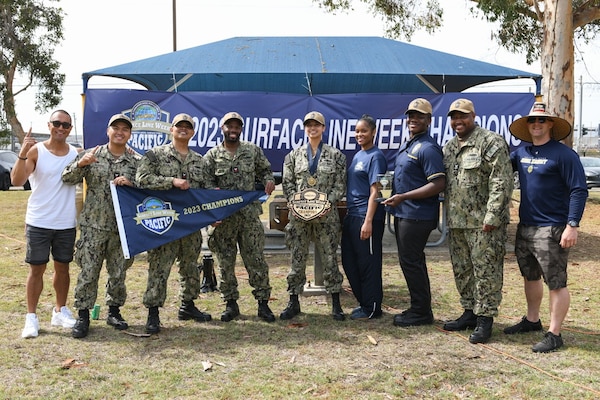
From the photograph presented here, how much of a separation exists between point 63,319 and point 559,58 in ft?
30.8

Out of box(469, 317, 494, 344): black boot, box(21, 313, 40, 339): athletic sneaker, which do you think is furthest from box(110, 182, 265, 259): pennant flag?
box(469, 317, 494, 344): black boot

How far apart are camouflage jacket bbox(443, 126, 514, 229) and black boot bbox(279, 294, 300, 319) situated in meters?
1.60

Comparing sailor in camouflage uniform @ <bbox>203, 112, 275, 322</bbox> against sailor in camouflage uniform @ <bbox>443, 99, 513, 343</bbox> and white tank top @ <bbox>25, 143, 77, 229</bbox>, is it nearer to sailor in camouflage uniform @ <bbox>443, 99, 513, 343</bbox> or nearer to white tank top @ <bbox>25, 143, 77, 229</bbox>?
white tank top @ <bbox>25, 143, 77, 229</bbox>

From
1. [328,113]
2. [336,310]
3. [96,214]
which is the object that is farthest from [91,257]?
[328,113]

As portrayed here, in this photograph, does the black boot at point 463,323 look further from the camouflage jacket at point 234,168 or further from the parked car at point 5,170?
the parked car at point 5,170

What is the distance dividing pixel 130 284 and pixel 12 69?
17.7 meters

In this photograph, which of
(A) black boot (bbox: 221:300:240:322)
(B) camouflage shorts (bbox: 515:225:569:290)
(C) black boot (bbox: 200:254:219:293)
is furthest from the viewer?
(C) black boot (bbox: 200:254:219:293)

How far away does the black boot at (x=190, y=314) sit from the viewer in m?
5.12

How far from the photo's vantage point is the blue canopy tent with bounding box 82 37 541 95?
8.75 meters

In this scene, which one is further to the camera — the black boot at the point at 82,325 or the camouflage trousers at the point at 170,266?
the camouflage trousers at the point at 170,266

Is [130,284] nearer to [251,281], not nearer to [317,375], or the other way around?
[251,281]

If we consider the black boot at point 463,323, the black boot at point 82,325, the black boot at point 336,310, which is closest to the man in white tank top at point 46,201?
the black boot at point 82,325

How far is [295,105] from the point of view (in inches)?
313

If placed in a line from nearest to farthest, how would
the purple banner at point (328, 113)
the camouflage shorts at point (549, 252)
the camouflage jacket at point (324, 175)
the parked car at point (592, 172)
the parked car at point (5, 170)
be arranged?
the camouflage shorts at point (549, 252), the camouflage jacket at point (324, 175), the purple banner at point (328, 113), the parked car at point (5, 170), the parked car at point (592, 172)
